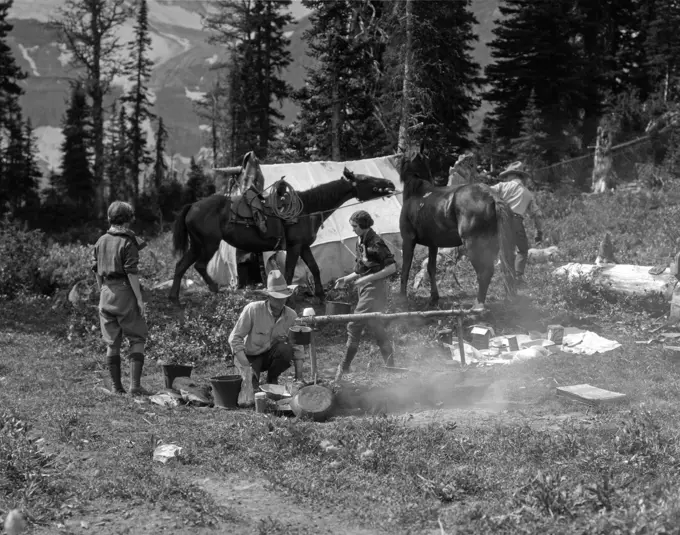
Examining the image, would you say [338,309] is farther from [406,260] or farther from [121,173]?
[121,173]

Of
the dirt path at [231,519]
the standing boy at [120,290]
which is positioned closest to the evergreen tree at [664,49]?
the standing boy at [120,290]

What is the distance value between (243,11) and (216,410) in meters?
33.5

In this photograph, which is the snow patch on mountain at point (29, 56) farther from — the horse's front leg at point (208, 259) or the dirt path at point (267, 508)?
the dirt path at point (267, 508)

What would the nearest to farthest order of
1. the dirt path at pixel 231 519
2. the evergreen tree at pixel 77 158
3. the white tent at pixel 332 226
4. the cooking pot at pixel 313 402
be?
the dirt path at pixel 231 519
the cooking pot at pixel 313 402
the white tent at pixel 332 226
the evergreen tree at pixel 77 158

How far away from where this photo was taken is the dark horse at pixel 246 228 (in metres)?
13.5

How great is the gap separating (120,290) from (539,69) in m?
26.5

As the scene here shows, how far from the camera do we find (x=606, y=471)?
→ 5.18 m

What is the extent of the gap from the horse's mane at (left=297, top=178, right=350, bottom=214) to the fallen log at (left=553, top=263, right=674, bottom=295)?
4.21 m

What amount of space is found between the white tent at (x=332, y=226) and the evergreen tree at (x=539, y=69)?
13.3 meters

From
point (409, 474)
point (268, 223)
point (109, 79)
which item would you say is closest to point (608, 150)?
point (268, 223)

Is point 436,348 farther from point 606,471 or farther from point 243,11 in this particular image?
point 243,11

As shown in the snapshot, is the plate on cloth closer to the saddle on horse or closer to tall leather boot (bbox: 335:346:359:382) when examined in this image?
tall leather boot (bbox: 335:346:359:382)

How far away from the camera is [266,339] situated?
8.02 m

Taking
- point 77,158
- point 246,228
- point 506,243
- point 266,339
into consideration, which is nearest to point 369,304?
point 266,339
